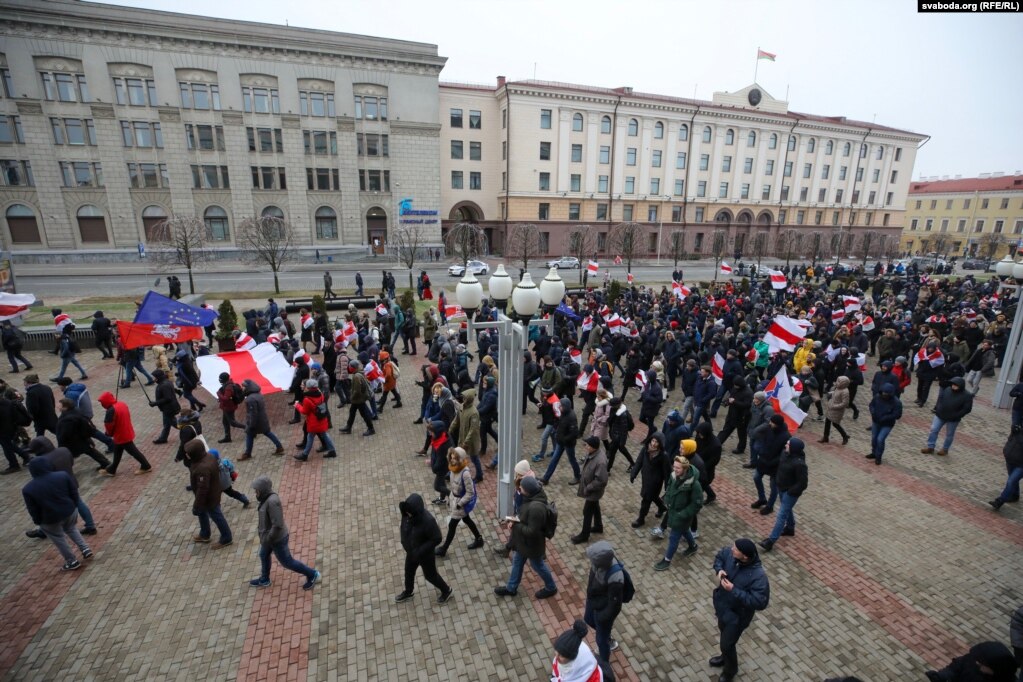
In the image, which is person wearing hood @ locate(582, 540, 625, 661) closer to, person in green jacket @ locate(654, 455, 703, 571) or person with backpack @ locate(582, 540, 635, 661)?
person with backpack @ locate(582, 540, 635, 661)

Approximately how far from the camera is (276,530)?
616cm

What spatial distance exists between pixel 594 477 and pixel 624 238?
1657 inches

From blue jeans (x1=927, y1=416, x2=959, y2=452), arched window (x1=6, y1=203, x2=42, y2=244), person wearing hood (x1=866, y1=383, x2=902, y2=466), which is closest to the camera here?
person wearing hood (x1=866, y1=383, x2=902, y2=466)

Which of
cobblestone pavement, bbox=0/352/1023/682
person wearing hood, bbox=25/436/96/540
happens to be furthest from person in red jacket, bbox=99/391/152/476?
person wearing hood, bbox=25/436/96/540

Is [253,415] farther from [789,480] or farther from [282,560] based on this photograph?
[789,480]

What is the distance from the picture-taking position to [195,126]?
4106cm

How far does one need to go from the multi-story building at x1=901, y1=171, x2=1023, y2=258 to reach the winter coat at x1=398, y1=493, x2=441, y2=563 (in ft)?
236

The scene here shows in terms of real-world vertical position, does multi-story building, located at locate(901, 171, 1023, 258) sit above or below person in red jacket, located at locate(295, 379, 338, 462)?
above

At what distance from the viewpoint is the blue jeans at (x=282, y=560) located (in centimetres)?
625

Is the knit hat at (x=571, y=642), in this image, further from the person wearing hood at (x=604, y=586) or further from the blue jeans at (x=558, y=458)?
the blue jeans at (x=558, y=458)

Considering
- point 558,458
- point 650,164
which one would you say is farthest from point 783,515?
point 650,164

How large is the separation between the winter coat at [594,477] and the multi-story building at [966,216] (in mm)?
69376

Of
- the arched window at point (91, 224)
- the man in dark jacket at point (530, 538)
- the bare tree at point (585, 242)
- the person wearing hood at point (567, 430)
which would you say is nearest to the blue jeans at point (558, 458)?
the person wearing hood at point (567, 430)

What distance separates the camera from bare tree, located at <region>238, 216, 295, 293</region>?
100 ft
